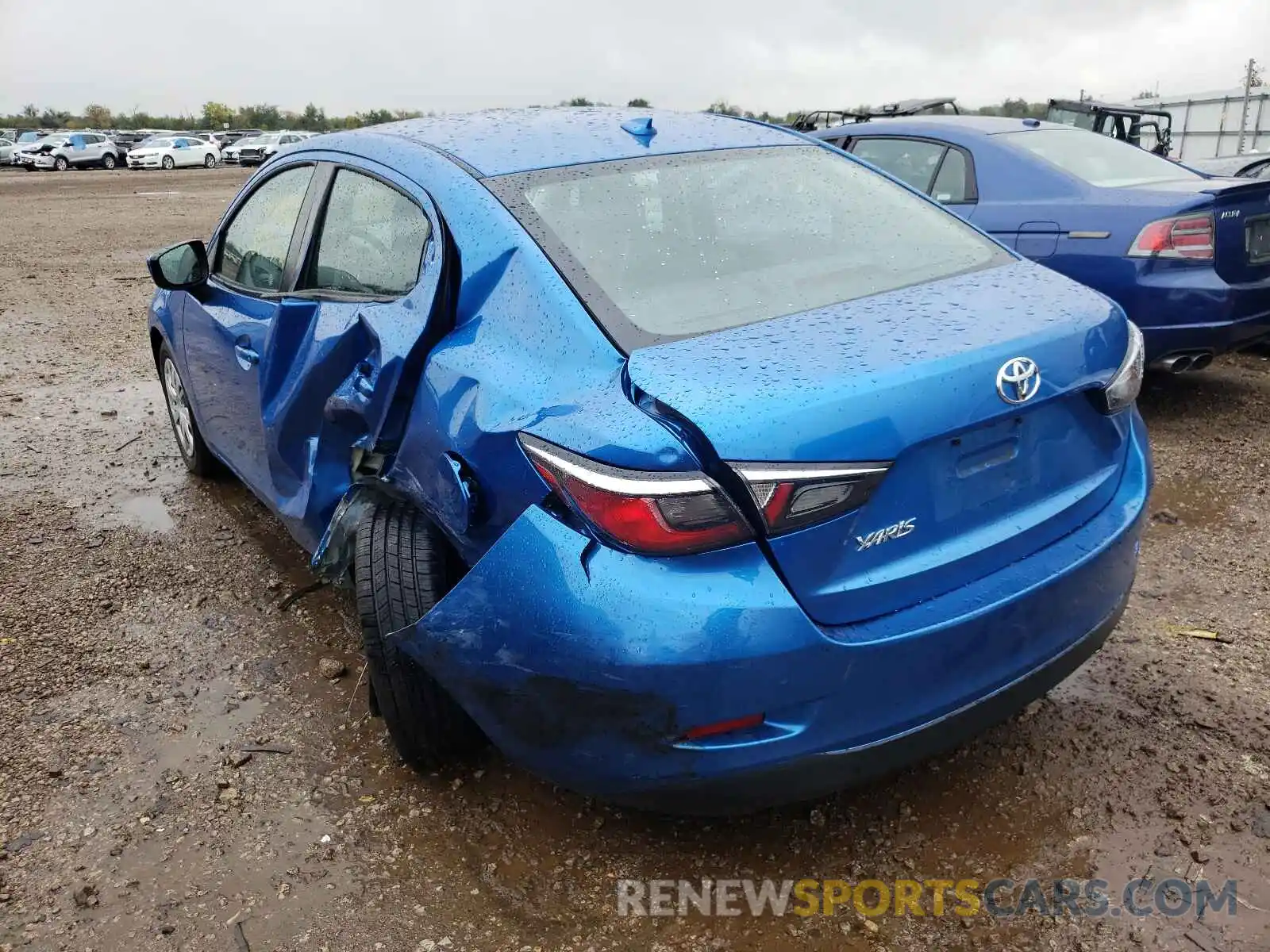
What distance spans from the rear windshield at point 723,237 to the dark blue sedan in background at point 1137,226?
2.45 m

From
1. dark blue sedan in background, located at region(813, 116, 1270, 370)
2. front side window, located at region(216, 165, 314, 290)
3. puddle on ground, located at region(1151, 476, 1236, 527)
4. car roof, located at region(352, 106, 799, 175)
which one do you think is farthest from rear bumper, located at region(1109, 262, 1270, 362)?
front side window, located at region(216, 165, 314, 290)

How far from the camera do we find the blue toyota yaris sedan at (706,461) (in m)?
1.86

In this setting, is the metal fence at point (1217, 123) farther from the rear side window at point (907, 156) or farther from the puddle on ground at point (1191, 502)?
the puddle on ground at point (1191, 502)

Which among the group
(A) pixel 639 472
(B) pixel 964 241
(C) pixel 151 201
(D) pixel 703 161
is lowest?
(C) pixel 151 201

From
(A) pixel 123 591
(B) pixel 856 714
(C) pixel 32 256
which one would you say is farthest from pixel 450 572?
(C) pixel 32 256

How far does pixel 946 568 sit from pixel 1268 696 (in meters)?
1.51

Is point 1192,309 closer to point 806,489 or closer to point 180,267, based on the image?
point 806,489

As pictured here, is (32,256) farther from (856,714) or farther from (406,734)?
(856,714)

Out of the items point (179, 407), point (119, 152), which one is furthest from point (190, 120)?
point (179, 407)

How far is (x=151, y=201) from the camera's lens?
2341 centimetres

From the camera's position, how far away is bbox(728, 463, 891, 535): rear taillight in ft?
6.00

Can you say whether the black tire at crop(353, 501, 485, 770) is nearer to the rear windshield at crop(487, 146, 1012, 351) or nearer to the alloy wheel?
the rear windshield at crop(487, 146, 1012, 351)

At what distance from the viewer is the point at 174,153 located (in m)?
42.3

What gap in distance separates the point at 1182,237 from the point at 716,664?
4.10 meters
